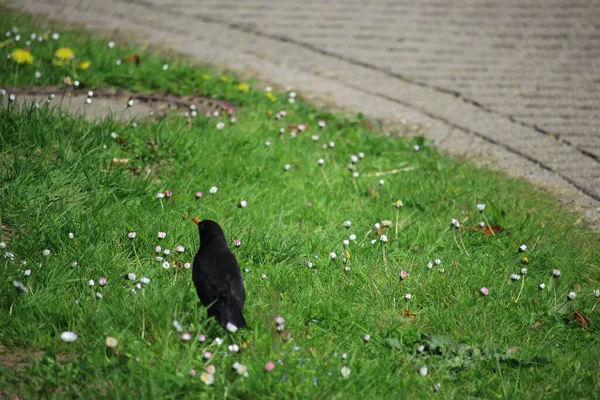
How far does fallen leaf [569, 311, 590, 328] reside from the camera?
10.5 ft

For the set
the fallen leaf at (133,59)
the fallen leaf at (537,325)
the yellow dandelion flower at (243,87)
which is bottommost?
the fallen leaf at (537,325)

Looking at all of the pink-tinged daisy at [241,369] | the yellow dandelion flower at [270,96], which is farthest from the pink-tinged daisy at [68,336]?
the yellow dandelion flower at [270,96]

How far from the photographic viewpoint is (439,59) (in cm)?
680

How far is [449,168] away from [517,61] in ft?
8.17

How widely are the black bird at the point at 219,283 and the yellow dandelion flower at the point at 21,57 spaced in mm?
3112

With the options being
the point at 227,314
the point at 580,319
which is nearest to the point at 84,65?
the point at 227,314

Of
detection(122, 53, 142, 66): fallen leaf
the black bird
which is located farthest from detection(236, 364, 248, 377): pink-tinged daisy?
detection(122, 53, 142, 66): fallen leaf

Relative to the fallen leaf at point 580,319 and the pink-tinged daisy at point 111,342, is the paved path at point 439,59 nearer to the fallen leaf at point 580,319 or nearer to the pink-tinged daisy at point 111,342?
the fallen leaf at point 580,319

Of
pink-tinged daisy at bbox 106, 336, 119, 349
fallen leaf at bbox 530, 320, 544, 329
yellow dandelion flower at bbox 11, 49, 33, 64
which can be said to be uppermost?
yellow dandelion flower at bbox 11, 49, 33, 64

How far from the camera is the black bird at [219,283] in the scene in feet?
9.02

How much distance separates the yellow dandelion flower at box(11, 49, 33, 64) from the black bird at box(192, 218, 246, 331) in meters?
3.11

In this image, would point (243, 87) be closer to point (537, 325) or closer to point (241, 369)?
point (537, 325)

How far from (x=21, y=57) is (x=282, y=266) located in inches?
123

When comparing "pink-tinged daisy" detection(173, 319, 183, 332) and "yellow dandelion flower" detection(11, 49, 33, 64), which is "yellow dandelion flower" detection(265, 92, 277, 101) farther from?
"pink-tinged daisy" detection(173, 319, 183, 332)
